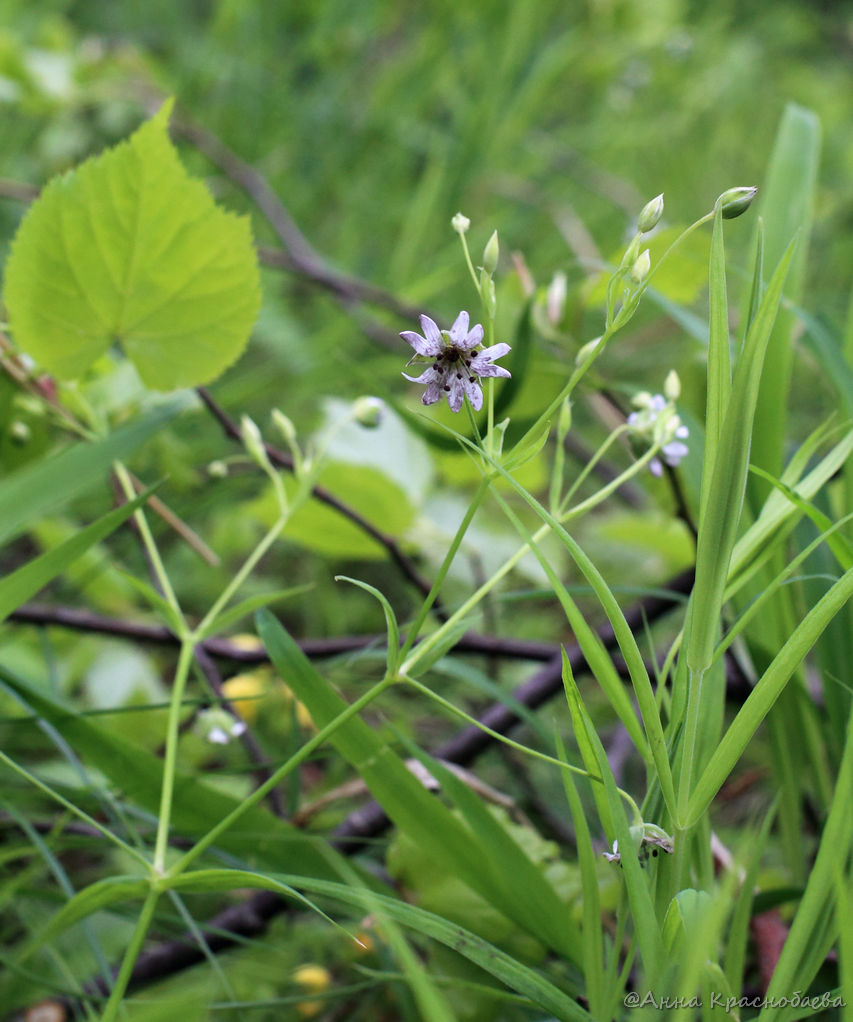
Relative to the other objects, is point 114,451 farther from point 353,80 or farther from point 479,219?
point 353,80

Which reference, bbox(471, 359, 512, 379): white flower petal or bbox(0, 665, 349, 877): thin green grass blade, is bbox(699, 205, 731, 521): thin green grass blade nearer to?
bbox(471, 359, 512, 379): white flower petal

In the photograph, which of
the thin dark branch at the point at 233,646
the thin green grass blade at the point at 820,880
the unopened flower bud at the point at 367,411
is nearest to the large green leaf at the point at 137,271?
the unopened flower bud at the point at 367,411

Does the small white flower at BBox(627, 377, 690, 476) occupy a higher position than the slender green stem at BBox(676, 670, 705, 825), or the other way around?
the small white flower at BBox(627, 377, 690, 476)

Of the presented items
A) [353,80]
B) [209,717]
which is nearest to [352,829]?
[209,717]

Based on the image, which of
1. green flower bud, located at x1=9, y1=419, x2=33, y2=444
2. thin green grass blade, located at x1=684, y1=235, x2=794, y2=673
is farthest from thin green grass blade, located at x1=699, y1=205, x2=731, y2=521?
green flower bud, located at x1=9, y1=419, x2=33, y2=444

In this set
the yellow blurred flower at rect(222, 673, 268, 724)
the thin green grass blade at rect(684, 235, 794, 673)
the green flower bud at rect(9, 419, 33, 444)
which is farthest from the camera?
the yellow blurred flower at rect(222, 673, 268, 724)

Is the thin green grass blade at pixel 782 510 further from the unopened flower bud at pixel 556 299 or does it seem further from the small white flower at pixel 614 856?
the unopened flower bud at pixel 556 299
